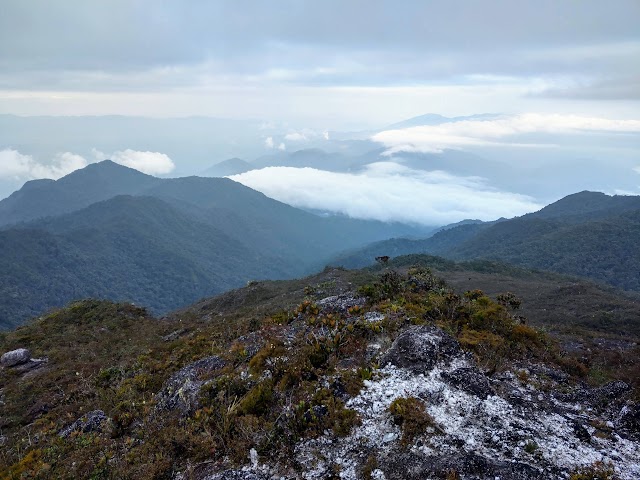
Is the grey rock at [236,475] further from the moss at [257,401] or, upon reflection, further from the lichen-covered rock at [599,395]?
the lichen-covered rock at [599,395]

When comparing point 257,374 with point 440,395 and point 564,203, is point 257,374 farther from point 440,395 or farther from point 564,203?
point 564,203

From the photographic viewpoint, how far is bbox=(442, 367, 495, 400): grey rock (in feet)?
26.2

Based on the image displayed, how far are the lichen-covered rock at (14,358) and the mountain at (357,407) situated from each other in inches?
236

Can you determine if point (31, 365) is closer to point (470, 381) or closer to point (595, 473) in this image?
point (470, 381)

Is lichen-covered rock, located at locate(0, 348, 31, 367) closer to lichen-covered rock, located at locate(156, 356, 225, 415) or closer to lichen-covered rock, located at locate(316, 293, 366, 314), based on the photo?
lichen-covered rock, located at locate(156, 356, 225, 415)

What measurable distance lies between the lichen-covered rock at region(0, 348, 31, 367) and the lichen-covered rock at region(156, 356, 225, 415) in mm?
12083

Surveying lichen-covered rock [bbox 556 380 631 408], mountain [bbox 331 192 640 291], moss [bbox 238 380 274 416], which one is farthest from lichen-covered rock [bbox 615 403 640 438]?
mountain [bbox 331 192 640 291]

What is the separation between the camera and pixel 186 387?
Answer: 33.0 ft

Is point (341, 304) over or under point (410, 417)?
over

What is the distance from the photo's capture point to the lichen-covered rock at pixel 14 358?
18.8m

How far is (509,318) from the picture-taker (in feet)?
38.2

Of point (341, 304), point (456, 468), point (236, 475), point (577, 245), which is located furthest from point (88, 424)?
point (577, 245)

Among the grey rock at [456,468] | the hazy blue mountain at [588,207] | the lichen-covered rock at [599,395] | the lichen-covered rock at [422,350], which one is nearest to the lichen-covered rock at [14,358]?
the lichen-covered rock at [422,350]

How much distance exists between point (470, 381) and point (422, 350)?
43.5 inches
